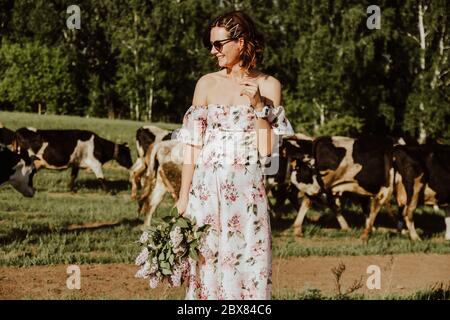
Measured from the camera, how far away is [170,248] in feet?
13.1

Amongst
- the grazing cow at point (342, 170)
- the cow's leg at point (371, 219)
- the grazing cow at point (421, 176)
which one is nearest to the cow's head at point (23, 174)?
the grazing cow at point (342, 170)

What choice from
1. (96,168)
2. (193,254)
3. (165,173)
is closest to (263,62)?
(96,168)

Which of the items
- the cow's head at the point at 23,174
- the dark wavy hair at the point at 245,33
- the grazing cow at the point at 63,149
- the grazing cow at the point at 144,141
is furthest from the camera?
the grazing cow at the point at 63,149

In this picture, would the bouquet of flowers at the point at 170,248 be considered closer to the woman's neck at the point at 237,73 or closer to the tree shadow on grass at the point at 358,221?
the woman's neck at the point at 237,73

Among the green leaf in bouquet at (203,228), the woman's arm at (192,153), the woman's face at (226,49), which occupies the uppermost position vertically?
the woman's face at (226,49)

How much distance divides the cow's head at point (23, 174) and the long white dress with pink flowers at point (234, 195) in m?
7.01

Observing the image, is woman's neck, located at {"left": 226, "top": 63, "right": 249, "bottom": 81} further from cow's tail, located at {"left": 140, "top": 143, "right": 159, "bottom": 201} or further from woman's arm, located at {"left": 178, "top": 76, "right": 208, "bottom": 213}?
cow's tail, located at {"left": 140, "top": 143, "right": 159, "bottom": 201}

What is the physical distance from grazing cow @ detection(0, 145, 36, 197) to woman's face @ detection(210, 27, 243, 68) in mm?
6778

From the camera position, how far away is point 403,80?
2883 cm

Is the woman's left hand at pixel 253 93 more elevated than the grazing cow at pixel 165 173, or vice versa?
the woman's left hand at pixel 253 93

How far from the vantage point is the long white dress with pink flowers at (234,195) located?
13.2ft

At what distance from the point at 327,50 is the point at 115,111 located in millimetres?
21484
